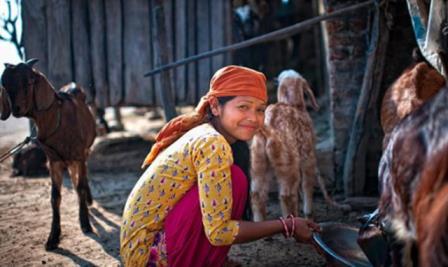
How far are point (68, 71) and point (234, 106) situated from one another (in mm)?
5120

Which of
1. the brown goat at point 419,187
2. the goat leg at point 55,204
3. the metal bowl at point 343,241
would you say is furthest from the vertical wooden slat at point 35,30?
the brown goat at point 419,187

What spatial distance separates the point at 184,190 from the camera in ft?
9.09

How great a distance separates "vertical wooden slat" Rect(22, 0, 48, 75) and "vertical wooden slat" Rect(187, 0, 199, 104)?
2085mm

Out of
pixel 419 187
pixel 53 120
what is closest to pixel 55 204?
pixel 53 120

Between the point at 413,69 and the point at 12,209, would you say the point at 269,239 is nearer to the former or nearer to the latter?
the point at 413,69

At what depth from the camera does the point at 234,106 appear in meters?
2.76

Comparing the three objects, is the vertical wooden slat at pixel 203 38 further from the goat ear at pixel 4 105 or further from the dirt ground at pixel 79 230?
the goat ear at pixel 4 105

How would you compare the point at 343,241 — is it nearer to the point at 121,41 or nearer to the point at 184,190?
the point at 184,190

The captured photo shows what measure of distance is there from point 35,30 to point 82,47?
0.69m

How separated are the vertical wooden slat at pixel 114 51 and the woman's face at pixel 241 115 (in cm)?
476

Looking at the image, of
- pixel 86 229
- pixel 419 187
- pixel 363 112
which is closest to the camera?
pixel 419 187

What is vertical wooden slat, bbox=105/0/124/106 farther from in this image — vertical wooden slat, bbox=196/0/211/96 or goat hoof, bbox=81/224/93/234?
goat hoof, bbox=81/224/93/234

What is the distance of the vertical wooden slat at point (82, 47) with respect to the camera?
711cm

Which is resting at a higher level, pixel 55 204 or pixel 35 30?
pixel 35 30
